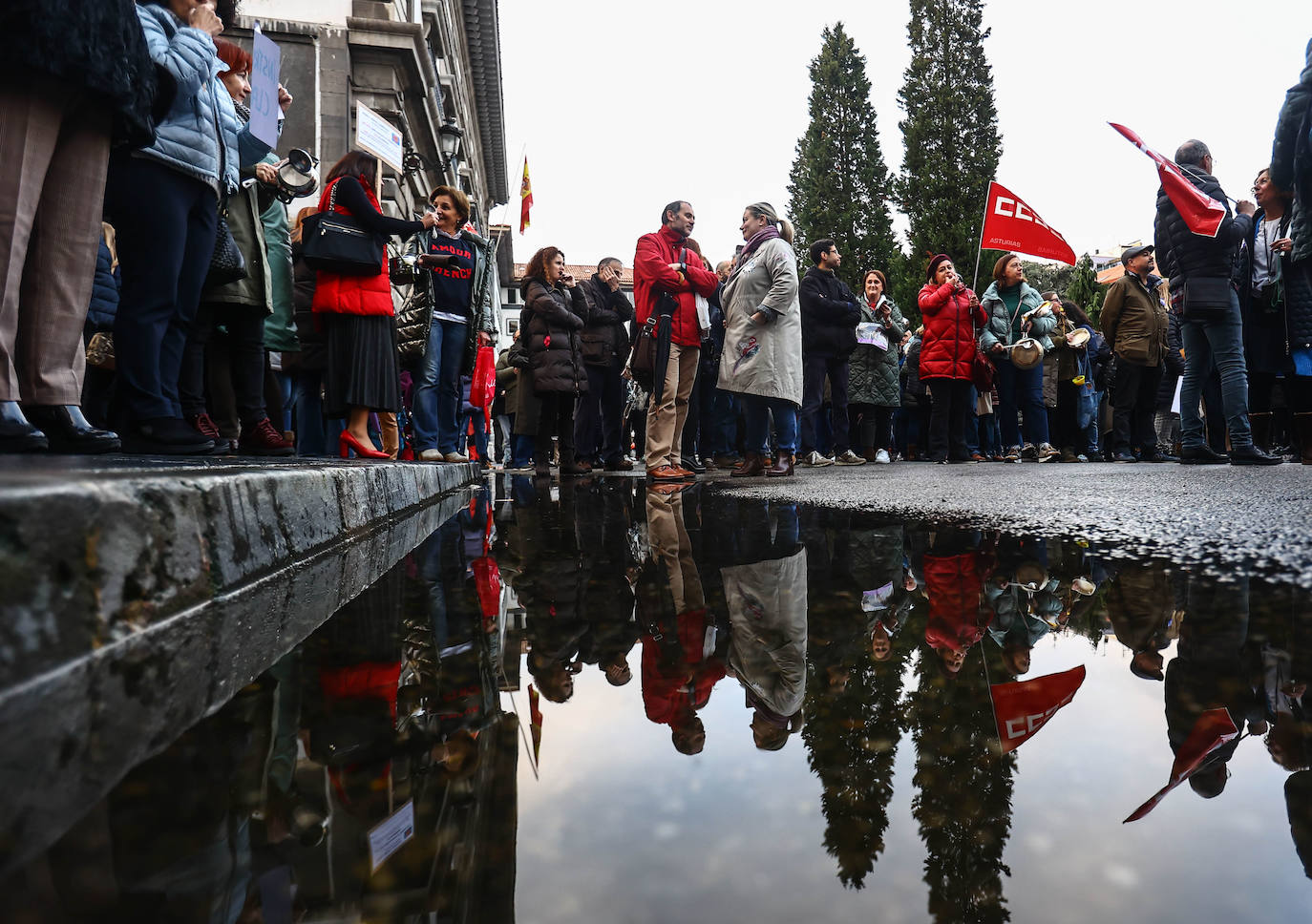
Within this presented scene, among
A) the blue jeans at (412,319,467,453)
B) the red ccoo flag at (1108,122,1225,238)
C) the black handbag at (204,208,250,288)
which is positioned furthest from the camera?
the blue jeans at (412,319,467,453)

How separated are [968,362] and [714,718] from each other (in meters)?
8.40

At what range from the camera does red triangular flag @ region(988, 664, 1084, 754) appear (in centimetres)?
83

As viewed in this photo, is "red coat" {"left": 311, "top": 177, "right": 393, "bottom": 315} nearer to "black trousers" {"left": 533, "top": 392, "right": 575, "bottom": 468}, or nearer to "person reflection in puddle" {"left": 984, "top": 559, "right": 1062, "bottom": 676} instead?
"black trousers" {"left": 533, "top": 392, "right": 575, "bottom": 468}

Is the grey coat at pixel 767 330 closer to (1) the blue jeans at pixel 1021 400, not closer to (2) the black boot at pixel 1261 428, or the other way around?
(2) the black boot at pixel 1261 428

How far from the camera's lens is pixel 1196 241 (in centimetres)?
578

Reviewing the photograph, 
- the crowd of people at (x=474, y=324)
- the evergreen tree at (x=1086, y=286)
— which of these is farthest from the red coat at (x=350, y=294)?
the evergreen tree at (x=1086, y=286)

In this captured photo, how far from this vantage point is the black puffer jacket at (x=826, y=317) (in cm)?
820

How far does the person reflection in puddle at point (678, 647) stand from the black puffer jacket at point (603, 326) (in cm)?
601

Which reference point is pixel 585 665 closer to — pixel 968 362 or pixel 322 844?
pixel 322 844

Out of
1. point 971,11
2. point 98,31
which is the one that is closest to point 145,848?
point 98,31

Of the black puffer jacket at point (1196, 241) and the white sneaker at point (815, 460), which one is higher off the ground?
the black puffer jacket at point (1196, 241)

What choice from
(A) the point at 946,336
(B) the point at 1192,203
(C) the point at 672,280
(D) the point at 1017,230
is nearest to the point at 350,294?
(C) the point at 672,280

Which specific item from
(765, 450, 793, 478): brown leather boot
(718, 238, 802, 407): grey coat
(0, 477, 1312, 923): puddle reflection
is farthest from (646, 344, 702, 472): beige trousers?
(0, 477, 1312, 923): puddle reflection

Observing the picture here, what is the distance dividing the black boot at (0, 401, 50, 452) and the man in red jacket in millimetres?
4026
